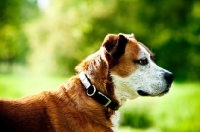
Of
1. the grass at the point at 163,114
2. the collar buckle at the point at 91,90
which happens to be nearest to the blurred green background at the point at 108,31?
the grass at the point at 163,114

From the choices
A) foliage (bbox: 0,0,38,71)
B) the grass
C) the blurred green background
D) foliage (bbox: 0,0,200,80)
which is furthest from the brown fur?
foliage (bbox: 0,0,38,71)

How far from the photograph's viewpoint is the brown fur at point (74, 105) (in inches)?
181

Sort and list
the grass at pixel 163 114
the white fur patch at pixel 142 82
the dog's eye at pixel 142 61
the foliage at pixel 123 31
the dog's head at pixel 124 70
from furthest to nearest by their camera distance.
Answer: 1. the foliage at pixel 123 31
2. the grass at pixel 163 114
3. the dog's eye at pixel 142 61
4. the white fur patch at pixel 142 82
5. the dog's head at pixel 124 70

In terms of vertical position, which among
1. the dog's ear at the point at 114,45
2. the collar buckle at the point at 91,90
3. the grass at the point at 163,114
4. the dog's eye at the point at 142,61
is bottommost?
the collar buckle at the point at 91,90

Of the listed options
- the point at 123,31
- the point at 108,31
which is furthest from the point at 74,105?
the point at 108,31

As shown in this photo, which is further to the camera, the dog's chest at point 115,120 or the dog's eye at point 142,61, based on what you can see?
the dog's eye at point 142,61

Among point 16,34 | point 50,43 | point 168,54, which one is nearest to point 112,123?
point 168,54

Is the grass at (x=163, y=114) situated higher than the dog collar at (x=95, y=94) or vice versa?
the grass at (x=163, y=114)

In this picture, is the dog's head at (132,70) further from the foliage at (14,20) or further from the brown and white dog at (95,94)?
the foliage at (14,20)

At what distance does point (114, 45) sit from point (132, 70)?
1.27 ft

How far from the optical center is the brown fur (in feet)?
15.1

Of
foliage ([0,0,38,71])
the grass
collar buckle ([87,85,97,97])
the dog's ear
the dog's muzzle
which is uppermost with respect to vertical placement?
foliage ([0,0,38,71])

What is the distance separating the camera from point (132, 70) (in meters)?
5.23

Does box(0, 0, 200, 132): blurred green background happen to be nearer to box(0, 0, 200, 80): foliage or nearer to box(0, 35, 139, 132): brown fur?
box(0, 0, 200, 80): foliage
